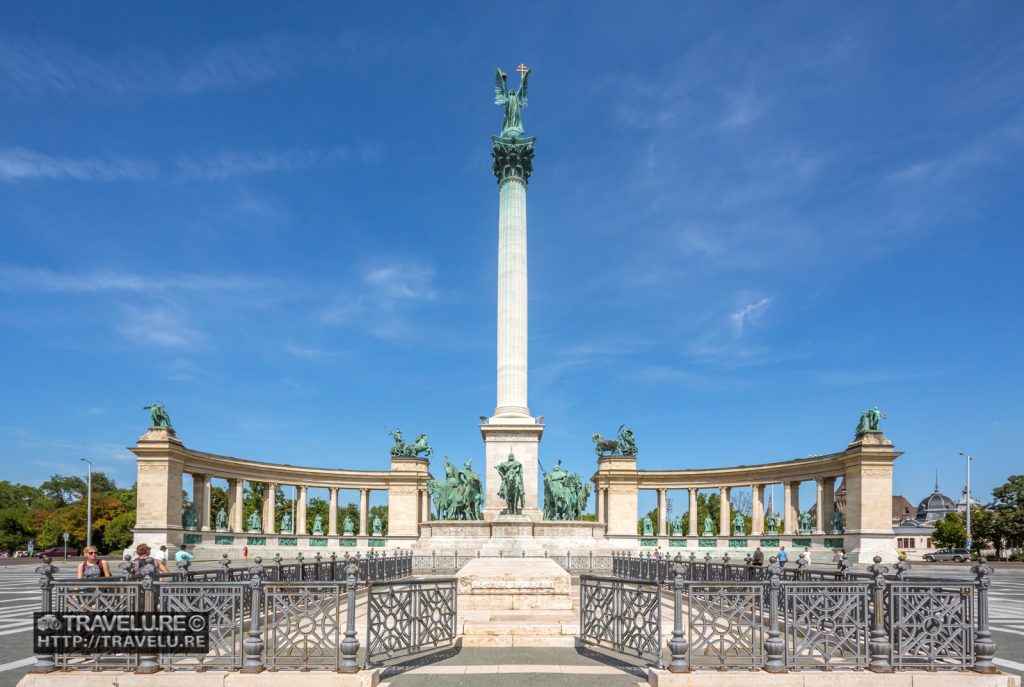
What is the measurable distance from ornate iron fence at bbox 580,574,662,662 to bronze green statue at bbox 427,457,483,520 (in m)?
27.5

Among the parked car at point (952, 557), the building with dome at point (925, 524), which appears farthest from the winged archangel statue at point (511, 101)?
the building with dome at point (925, 524)

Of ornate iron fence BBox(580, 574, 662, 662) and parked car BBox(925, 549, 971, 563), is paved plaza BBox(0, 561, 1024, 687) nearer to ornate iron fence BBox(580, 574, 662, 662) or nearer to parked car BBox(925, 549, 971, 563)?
ornate iron fence BBox(580, 574, 662, 662)

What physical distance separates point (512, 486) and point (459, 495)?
4419 mm

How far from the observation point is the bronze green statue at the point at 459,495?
40875mm

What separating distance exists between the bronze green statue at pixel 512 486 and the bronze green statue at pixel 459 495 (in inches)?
97.6

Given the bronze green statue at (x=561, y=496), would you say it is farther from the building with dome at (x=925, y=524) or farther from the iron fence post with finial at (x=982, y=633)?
the building with dome at (x=925, y=524)

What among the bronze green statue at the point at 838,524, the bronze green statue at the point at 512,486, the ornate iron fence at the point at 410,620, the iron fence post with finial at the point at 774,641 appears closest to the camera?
the iron fence post with finial at the point at 774,641

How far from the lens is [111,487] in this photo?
374ft

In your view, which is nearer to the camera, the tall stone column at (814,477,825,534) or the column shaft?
the column shaft

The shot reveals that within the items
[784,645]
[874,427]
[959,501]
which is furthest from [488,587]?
[959,501]

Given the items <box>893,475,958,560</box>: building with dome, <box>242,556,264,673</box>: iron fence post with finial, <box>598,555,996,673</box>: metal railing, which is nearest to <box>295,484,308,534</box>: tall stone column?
<box>242,556,264,673</box>: iron fence post with finial

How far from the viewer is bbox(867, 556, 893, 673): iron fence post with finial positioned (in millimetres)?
10023

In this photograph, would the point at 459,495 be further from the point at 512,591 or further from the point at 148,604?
the point at 148,604

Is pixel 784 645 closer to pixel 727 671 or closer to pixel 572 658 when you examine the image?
pixel 727 671
